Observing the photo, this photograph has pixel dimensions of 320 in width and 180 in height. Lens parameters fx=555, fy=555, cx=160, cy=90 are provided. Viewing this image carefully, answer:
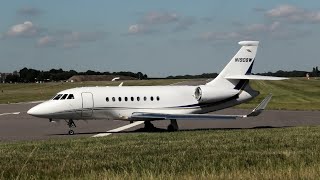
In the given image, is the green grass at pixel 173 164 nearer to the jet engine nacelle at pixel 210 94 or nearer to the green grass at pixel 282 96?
the jet engine nacelle at pixel 210 94

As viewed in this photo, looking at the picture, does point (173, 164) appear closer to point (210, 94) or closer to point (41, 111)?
point (41, 111)

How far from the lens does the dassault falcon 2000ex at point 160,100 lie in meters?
26.2

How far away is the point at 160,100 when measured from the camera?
91.6 ft

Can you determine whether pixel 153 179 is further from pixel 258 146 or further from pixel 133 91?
pixel 133 91

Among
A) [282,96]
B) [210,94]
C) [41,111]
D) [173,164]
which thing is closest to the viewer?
[173,164]

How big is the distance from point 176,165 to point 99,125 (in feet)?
74.2

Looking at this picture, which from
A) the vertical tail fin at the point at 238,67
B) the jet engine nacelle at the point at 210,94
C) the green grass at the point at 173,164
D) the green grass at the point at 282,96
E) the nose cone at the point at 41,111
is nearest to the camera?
the green grass at the point at 173,164

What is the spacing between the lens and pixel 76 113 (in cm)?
2638

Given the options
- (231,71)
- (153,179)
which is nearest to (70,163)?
(153,179)

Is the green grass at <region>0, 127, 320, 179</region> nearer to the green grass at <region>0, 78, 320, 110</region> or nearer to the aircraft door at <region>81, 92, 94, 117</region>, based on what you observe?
the aircraft door at <region>81, 92, 94, 117</region>

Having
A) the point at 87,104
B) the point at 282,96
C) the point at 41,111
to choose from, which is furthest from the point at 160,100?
the point at 282,96

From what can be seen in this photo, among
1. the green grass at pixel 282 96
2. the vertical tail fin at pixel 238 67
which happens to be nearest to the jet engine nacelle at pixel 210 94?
the vertical tail fin at pixel 238 67

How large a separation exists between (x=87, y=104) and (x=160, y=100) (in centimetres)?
378

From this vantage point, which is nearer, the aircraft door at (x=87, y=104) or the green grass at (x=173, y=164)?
the green grass at (x=173, y=164)
